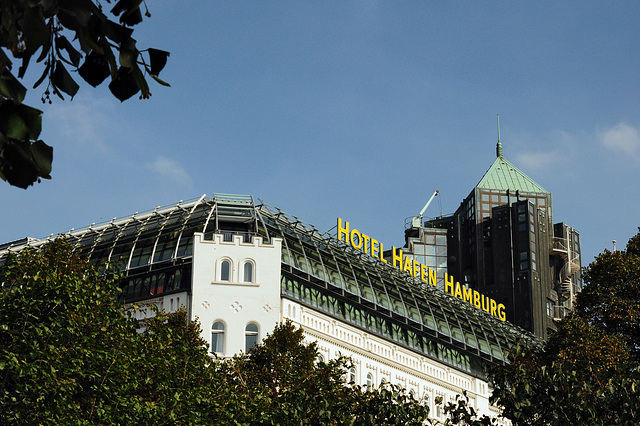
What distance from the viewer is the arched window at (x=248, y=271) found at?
241ft

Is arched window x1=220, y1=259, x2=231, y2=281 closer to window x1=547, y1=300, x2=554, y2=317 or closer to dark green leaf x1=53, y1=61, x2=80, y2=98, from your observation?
dark green leaf x1=53, y1=61, x2=80, y2=98

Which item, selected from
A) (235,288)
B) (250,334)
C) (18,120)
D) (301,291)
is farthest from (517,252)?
(18,120)

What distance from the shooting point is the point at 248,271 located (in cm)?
7356

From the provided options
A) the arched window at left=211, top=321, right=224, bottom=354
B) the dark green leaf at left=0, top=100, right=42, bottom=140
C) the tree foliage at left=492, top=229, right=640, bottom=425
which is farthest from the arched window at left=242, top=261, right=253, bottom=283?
the dark green leaf at left=0, top=100, right=42, bottom=140

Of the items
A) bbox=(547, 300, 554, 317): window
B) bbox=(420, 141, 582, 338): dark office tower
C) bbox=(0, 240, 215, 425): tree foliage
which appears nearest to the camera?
bbox=(0, 240, 215, 425): tree foliage

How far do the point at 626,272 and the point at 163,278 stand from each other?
34273mm

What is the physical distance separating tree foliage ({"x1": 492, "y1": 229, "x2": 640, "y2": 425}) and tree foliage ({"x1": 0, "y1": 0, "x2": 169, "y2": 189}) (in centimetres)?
2541

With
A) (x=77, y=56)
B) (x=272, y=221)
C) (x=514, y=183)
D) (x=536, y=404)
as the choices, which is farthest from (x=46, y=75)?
(x=514, y=183)

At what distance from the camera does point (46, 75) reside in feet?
24.5

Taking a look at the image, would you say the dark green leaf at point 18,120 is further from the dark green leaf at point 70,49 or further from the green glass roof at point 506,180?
the green glass roof at point 506,180

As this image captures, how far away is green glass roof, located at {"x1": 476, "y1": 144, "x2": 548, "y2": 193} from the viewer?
151 meters

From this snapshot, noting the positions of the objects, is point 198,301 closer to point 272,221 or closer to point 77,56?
point 272,221

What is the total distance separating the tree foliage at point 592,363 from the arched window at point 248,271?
24377 millimetres

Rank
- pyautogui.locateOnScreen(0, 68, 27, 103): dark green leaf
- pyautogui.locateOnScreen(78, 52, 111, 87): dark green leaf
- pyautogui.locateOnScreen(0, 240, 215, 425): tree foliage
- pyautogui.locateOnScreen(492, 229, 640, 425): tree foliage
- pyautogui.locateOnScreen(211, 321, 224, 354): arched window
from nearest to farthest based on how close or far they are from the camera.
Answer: pyautogui.locateOnScreen(0, 68, 27, 103): dark green leaf → pyautogui.locateOnScreen(78, 52, 111, 87): dark green leaf → pyautogui.locateOnScreen(492, 229, 640, 425): tree foliage → pyautogui.locateOnScreen(0, 240, 215, 425): tree foliage → pyautogui.locateOnScreen(211, 321, 224, 354): arched window
